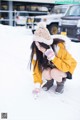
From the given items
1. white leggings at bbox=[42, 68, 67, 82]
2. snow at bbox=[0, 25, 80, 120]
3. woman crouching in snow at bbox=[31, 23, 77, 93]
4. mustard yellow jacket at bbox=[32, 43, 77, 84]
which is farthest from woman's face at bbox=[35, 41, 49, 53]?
snow at bbox=[0, 25, 80, 120]

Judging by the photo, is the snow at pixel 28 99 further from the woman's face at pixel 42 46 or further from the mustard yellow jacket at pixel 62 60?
the woman's face at pixel 42 46

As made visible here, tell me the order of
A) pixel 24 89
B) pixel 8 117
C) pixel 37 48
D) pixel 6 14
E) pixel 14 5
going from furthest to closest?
pixel 14 5, pixel 6 14, pixel 24 89, pixel 37 48, pixel 8 117

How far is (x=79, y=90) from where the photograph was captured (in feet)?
12.3

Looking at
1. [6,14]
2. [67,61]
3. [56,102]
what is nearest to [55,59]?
[67,61]

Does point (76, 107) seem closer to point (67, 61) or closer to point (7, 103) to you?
point (67, 61)

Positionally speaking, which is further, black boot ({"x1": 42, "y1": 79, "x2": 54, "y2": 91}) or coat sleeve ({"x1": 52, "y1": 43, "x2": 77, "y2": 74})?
black boot ({"x1": 42, "y1": 79, "x2": 54, "y2": 91})

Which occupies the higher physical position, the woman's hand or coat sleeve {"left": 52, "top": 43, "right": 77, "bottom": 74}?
the woman's hand

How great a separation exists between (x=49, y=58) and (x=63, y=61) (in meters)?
0.17

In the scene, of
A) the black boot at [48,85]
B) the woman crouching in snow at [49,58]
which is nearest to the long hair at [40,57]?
the woman crouching in snow at [49,58]

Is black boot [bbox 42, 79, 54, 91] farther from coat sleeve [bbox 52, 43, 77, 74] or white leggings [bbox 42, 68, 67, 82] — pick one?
coat sleeve [bbox 52, 43, 77, 74]

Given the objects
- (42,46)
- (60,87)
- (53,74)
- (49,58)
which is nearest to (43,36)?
(42,46)

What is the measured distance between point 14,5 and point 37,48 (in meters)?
18.0

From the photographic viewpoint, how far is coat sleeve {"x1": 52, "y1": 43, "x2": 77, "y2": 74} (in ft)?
11.0

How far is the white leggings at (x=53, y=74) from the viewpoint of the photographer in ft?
11.3
